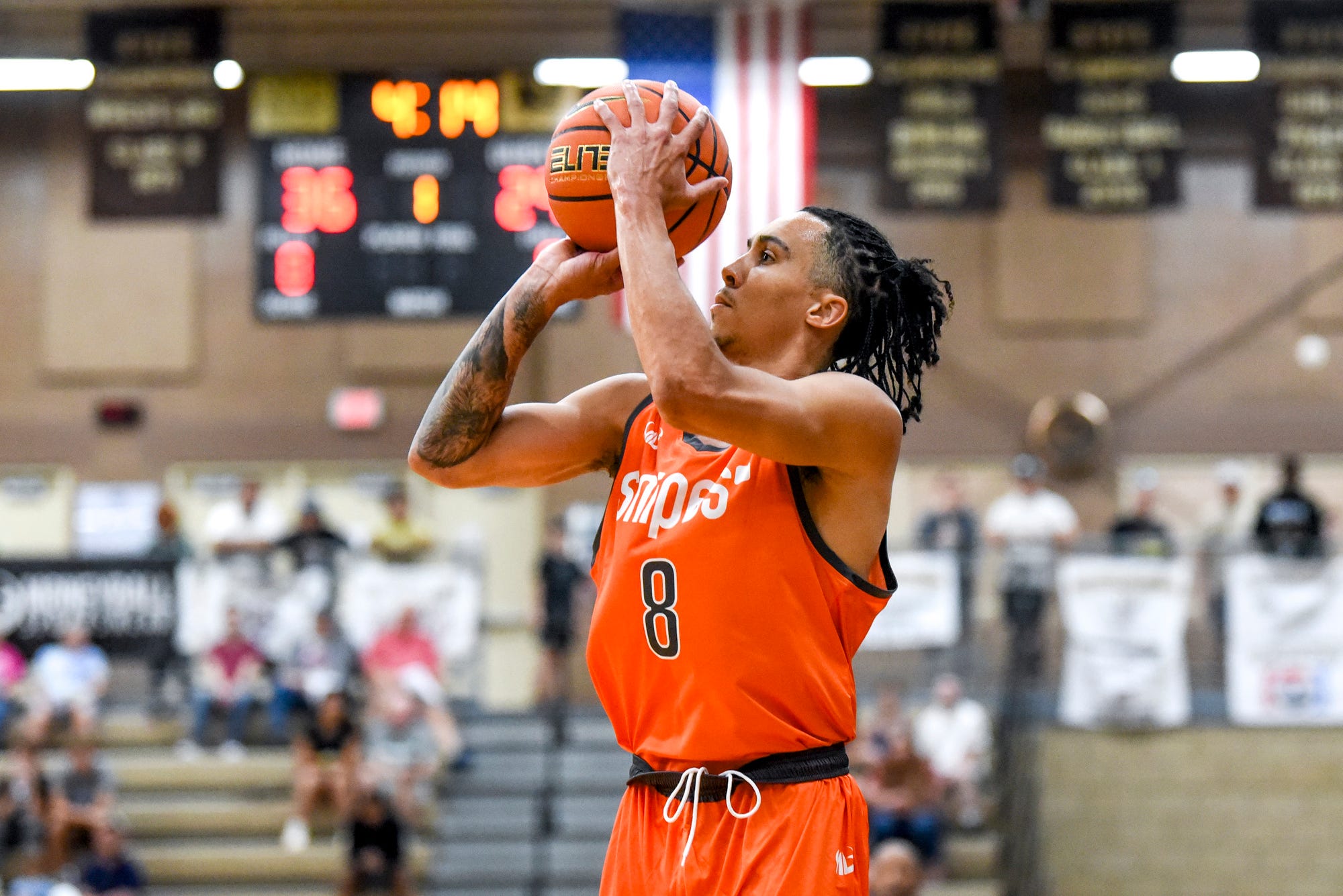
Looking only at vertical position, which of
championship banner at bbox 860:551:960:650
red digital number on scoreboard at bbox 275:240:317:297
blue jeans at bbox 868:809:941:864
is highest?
red digital number on scoreboard at bbox 275:240:317:297

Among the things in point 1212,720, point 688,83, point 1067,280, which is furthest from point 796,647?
point 1067,280

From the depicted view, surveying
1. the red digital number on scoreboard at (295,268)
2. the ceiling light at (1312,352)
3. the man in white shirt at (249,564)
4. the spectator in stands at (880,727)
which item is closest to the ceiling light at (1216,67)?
the ceiling light at (1312,352)

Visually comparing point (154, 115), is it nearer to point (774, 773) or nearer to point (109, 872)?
point (109, 872)

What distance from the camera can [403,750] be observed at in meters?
10.9

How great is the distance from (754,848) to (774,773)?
0.13 m

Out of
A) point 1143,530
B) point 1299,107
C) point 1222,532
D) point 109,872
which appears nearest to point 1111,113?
point 1299,107

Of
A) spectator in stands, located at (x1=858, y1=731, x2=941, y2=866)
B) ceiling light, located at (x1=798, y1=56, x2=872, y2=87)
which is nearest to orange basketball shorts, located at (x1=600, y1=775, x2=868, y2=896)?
spectator in stands, located at (x1=858, y1=731, x2=941, y2=866)

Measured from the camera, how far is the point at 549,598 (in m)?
11.5

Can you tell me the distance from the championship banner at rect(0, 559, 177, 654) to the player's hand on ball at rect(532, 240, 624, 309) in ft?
29.7

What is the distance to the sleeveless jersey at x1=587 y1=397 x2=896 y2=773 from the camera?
2.83 meters

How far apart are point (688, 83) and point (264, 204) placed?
9.86ft

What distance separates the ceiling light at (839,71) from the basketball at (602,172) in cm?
1043

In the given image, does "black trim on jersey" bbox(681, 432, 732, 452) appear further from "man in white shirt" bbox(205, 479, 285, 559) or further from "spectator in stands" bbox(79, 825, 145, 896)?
"man in white shirt" bbox(205, 479, 285, 559)

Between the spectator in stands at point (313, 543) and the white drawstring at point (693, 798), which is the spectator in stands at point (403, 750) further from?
the white drawstring at point (693, 798)
